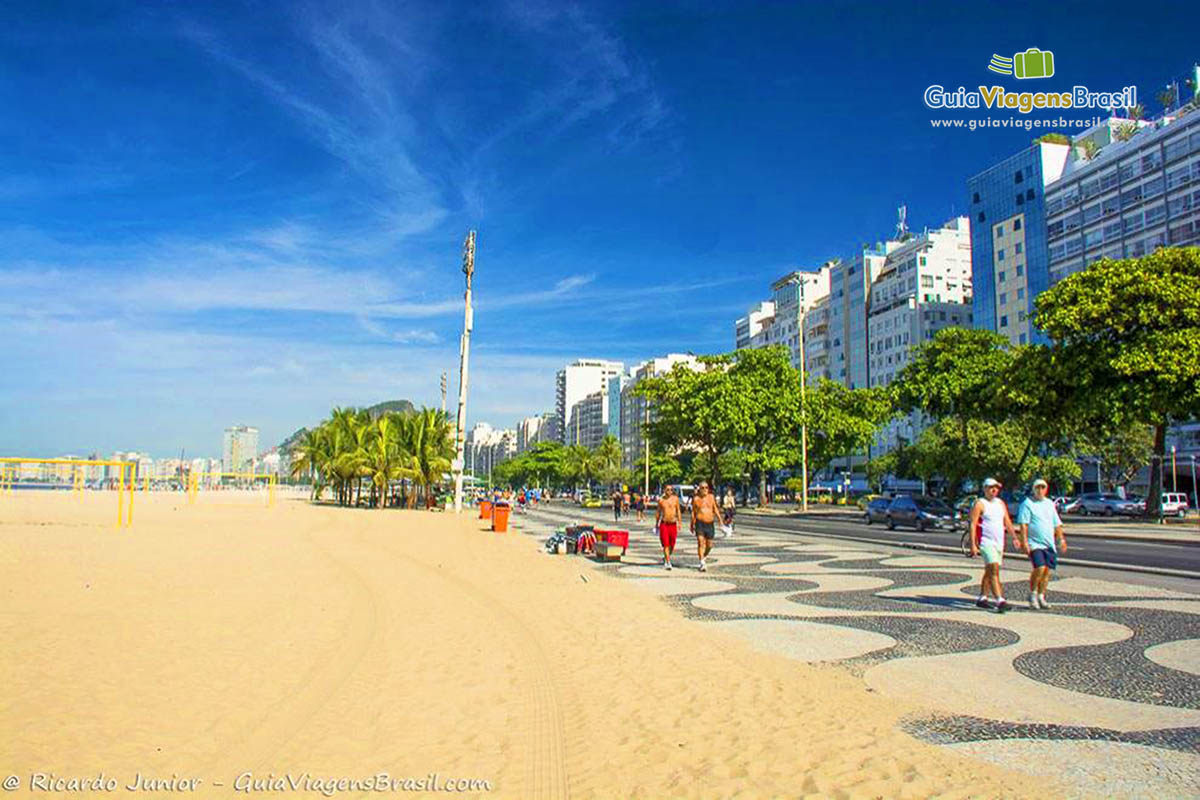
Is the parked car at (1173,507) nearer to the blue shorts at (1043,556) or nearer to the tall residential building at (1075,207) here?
the tall residential building at (1075,207)

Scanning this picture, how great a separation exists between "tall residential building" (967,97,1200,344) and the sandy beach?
69.2 meters

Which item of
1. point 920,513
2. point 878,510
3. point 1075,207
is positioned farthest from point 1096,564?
point 1075,207

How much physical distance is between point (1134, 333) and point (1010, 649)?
105 feet

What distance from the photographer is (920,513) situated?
107 ft

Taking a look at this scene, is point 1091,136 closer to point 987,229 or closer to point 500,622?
point 987,229

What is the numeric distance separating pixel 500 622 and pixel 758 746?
5.31 meters

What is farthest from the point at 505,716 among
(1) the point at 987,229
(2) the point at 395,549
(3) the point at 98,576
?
(1) the point at 987,229

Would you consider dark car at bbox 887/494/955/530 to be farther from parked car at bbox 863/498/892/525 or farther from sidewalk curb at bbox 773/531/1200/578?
sidewalk curb at bbox 773/531/1200/578

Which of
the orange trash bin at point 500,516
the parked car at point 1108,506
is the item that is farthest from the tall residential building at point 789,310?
the orange trash bin at point 500,516

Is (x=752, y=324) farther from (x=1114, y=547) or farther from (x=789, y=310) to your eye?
(x=1114, y=547)

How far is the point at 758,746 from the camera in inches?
203

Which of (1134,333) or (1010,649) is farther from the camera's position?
(1134,333)

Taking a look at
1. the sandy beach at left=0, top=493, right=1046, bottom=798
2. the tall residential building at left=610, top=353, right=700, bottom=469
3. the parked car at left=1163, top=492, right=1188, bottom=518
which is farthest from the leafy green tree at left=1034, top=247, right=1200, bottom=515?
the tall residential building at left=610, top=353, right=700, bottom=469

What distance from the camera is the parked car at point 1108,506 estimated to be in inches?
1900
